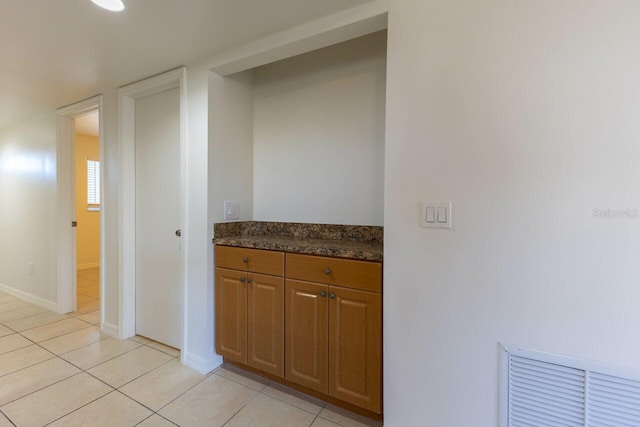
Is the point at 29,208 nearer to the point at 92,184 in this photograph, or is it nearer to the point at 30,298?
the point at 30,298

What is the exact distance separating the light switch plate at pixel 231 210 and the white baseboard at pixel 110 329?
1.56 metres

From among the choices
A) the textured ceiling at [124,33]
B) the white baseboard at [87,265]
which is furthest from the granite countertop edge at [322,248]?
the white baseboard at [87,265]

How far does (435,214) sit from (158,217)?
2150 mm

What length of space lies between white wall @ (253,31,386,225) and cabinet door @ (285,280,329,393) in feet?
1.95

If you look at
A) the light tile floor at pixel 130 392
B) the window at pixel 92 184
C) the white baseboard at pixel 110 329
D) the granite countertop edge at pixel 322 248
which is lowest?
the light tile floor at pixel 130 392

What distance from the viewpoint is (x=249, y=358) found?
1.82 m

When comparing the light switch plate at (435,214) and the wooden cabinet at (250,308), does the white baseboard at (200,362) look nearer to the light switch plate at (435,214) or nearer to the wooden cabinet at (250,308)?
the wooden cabinet at (250,308)

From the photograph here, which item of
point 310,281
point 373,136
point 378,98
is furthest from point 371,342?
point 378,98

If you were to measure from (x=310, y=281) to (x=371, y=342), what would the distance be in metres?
0.45

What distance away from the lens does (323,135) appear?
2037 millimetres

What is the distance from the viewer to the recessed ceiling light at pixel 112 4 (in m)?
1.34

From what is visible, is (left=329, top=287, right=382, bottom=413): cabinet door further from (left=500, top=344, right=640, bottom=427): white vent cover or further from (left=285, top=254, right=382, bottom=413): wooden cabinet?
(left=500, top=344, right=640, bottom=427): white vent cover

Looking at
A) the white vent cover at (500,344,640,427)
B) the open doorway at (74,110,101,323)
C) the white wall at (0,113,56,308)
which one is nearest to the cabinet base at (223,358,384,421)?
the white vent cover at (500,344,640,427)

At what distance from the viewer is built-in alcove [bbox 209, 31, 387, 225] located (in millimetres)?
1856
